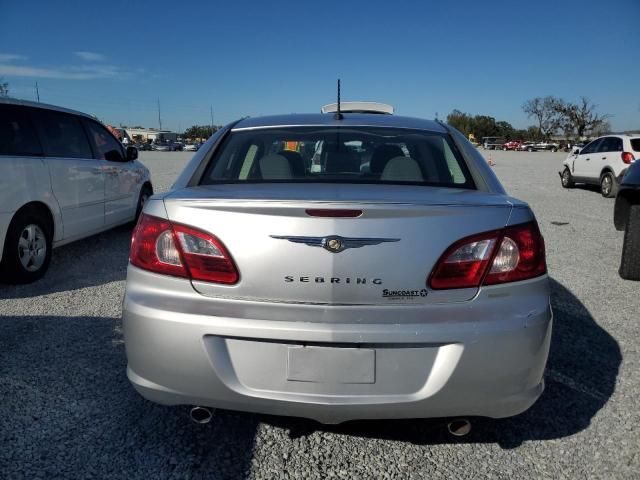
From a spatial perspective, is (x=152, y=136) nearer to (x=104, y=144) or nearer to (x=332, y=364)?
(x=104, y=144)

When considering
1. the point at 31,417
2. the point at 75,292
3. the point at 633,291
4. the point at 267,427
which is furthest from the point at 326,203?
the point at 633,291

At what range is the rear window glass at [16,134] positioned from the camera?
4496 mm

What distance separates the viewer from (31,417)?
8.36ft

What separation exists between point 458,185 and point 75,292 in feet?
11.8

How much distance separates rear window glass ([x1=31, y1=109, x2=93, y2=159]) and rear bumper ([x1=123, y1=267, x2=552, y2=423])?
3.84 meters

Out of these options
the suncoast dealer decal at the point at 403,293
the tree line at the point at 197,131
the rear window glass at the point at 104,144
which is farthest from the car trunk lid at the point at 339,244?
the tree line at the point at 197,131

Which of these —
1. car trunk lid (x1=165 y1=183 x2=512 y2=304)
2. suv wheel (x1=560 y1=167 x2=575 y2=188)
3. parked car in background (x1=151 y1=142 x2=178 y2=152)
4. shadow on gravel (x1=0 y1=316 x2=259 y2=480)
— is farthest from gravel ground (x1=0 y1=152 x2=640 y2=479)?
parked car in background (x1=151 y1=142 x2=178 y2=152)

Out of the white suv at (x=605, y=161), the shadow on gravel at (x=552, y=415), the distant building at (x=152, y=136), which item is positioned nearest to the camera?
the shadow on gravel at (x=552, y=415)

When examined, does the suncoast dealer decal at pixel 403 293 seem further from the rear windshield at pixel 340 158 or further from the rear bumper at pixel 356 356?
the rear windshield at pixel 340 158

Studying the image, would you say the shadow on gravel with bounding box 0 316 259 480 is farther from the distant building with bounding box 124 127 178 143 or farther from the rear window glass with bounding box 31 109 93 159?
the distant building with bounding box 124 127 178 143

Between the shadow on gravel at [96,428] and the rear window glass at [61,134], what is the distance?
8.20 ft

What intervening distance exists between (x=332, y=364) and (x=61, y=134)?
4633mm

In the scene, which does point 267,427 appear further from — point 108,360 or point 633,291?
point 633,291

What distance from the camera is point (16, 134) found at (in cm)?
464
